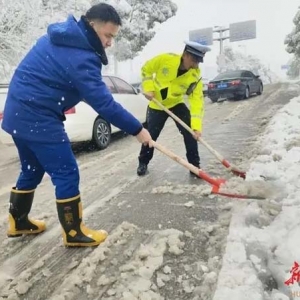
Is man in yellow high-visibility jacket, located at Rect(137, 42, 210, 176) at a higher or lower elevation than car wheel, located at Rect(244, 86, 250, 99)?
higher

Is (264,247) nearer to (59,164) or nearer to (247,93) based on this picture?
(59,164)

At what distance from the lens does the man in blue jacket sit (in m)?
2.69

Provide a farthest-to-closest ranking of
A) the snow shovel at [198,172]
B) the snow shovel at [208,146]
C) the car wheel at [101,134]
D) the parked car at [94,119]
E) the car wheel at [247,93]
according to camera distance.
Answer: the car wheel at [247,93] < the car wheel at [101,134] < the parked car at [94,119] < the snow shovel at [208,146] < the snow shovel at [198,172]

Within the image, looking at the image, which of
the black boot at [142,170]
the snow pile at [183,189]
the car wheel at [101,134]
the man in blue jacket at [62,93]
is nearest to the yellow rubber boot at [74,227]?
the man in blue jacket at [62,93]

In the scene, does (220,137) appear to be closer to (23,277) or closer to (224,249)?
(224,249)

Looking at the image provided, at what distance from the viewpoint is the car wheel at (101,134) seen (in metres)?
7.39

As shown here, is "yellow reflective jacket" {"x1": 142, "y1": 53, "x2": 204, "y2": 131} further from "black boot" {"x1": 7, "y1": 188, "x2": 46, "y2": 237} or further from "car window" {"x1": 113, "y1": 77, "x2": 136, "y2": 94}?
"car window" {"x1": 113, "y1": 77, "x2": 136, "y2": 94}

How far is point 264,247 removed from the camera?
107 inches

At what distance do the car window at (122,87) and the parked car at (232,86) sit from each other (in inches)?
364

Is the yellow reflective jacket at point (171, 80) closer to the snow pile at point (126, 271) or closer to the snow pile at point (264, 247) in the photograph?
the snow pile at point (264, 247)

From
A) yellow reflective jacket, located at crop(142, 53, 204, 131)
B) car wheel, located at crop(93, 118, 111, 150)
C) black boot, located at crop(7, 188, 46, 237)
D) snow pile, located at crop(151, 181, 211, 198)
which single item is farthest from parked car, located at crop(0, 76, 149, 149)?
black boot, located at crop(7, 188, 46, 237)

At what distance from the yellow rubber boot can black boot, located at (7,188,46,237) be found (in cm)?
44

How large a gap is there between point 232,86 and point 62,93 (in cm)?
1533

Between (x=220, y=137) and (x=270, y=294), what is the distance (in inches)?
225
